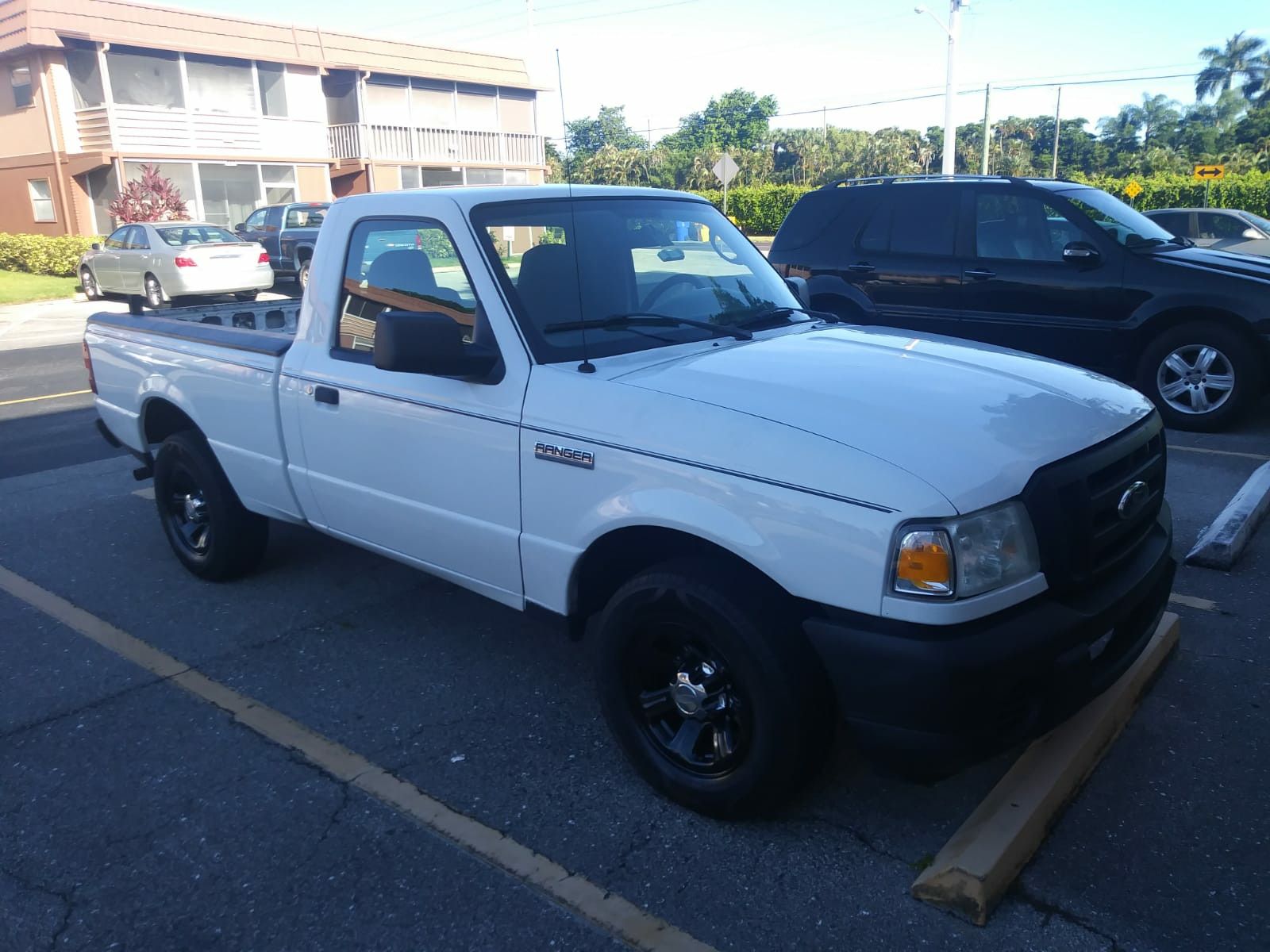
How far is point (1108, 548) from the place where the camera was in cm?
307

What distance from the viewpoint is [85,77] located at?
30.1 m

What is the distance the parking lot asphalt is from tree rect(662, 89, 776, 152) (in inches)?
3280

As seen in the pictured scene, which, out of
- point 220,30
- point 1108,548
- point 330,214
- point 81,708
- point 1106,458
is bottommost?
point 81,708

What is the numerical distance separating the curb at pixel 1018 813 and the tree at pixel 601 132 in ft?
202

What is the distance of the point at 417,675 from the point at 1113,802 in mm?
2663

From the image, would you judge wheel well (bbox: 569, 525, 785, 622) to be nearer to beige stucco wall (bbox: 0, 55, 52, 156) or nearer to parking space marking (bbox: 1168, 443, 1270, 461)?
parking space marking (bbox: 1168, 443, 1270, 461)

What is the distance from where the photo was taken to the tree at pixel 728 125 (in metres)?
88.6

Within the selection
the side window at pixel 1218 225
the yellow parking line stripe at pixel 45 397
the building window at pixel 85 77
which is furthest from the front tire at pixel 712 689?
the building window at pixel 85 77

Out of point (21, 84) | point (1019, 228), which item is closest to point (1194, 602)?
point (1019, 228)

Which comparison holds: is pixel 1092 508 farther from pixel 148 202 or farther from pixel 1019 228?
pixel 148 202

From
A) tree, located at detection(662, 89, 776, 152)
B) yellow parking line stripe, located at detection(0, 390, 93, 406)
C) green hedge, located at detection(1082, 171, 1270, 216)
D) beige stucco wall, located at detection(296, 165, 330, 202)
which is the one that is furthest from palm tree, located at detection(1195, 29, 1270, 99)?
yellow parking line stripe, located at detection(0, 390, 93, 406)

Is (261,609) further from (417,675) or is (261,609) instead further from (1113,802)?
(1113,802)

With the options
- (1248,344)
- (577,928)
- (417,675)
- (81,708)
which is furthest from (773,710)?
(1248,344)

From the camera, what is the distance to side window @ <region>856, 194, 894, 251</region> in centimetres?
905
